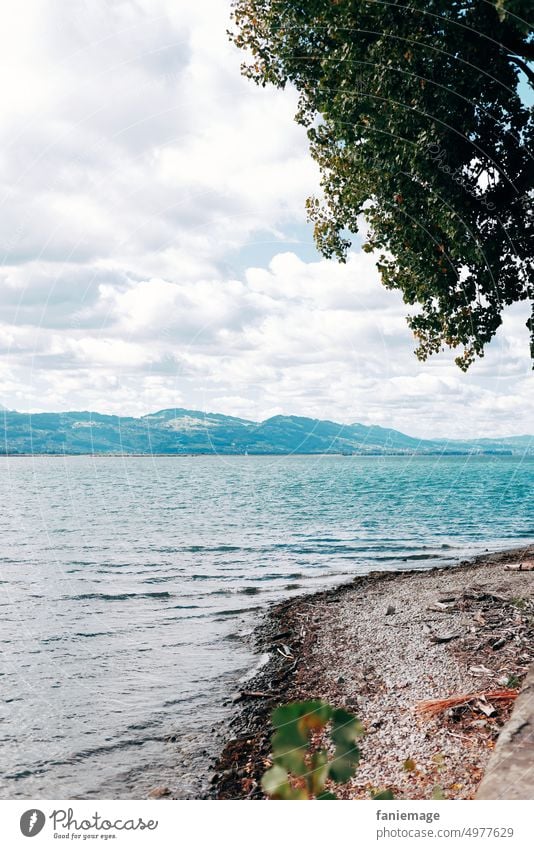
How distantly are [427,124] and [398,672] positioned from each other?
10.6 m

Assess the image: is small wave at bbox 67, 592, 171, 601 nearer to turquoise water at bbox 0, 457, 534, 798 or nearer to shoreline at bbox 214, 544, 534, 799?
turquoise water at bbox 0, 457, 534, 798

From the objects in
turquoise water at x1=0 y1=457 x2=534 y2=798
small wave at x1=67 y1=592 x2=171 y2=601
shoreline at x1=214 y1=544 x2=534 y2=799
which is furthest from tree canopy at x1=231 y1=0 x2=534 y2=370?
small wave at x1=67 y1=592 x2=171 y2=601

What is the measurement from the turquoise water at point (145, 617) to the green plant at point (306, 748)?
5.66 metres

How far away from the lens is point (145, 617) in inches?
776

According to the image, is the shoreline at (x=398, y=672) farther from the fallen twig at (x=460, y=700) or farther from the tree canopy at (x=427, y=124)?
the tree canopy at (x=427, y=124)

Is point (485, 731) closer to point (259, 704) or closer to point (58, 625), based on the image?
point (259, 704)

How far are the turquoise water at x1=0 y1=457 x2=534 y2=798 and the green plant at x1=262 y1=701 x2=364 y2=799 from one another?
5658 mm

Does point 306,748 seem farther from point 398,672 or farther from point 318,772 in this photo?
point 398,672

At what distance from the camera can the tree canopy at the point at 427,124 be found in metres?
10.6

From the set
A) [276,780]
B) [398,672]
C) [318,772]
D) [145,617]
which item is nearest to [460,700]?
[398,672]

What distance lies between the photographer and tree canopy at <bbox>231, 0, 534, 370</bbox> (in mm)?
10555

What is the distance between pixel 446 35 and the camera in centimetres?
1036

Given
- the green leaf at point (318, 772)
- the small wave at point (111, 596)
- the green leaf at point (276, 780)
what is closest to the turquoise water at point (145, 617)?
the small wave at point (111, 596)
